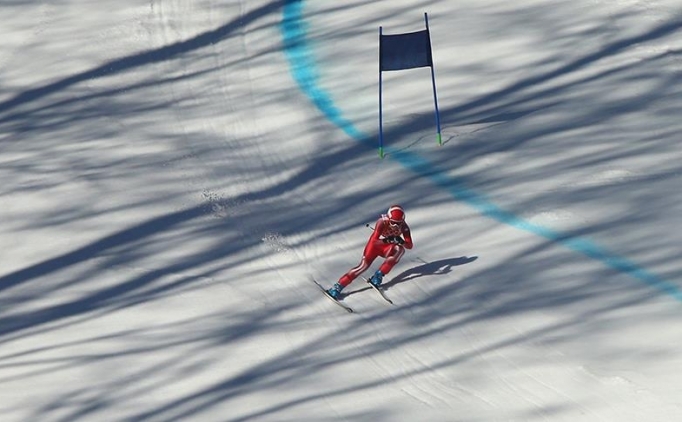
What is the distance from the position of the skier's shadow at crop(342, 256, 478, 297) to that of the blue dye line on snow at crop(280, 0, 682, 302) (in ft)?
2.69

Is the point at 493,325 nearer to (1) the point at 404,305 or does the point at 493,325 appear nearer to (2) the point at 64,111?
(1) the point at 404,305

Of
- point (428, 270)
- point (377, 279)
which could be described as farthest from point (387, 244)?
point (428, 270)

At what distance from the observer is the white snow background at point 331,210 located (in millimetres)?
9359

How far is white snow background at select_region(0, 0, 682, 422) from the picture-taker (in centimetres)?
936

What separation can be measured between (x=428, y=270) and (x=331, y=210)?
1.56 metres

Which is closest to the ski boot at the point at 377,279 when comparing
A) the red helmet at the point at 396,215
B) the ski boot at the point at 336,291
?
the ski boot at the point at 336,291

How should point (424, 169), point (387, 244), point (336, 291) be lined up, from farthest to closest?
point (424, 169) → point (387, 244) → point (336, 291)

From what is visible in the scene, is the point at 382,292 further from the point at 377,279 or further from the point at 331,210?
the point at 331,210

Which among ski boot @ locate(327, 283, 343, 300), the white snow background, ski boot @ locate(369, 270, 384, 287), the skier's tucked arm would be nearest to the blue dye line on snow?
the white snow background

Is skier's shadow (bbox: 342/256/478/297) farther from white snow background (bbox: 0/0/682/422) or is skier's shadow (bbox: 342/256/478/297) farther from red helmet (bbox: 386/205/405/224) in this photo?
red helmet (bbox: 386/205/405/224)

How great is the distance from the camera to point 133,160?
13.5 metres

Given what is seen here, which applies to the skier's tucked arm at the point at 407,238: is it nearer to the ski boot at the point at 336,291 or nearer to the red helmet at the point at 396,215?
the red helmet at the point at 396,215

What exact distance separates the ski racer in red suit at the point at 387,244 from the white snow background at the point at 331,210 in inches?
8.8

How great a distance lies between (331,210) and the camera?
12.3m
